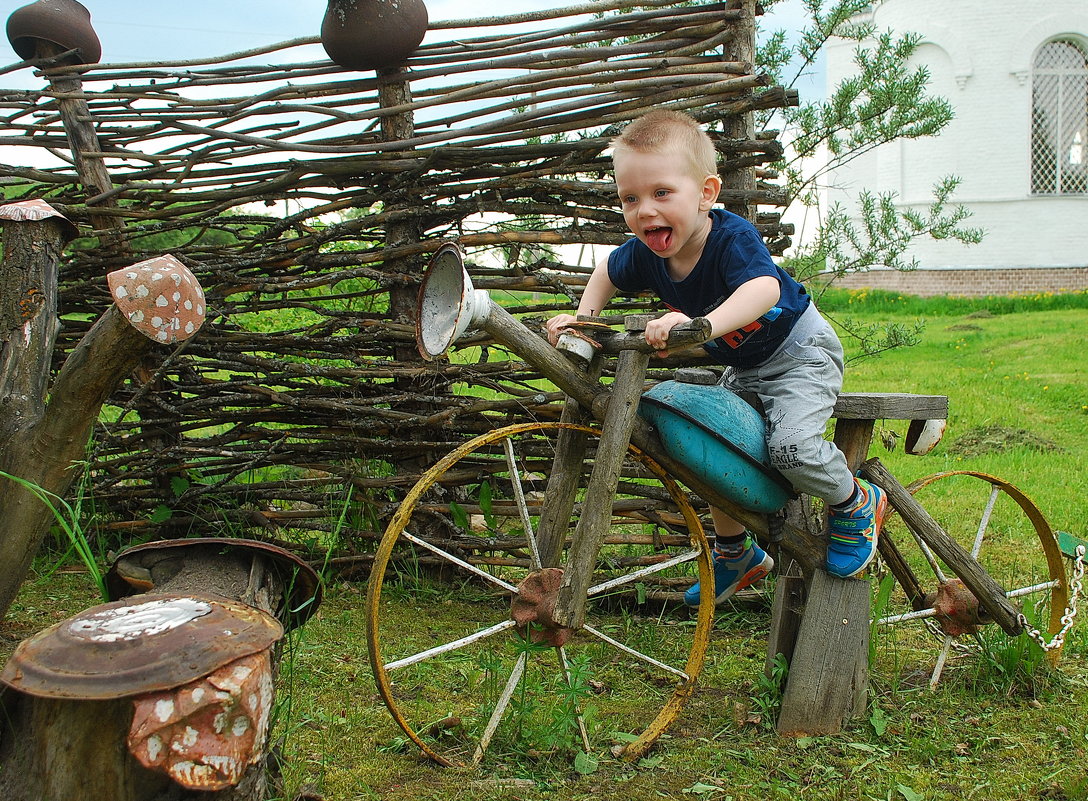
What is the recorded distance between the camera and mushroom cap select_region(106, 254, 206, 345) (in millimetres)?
1866

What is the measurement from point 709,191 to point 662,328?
45 centimetres

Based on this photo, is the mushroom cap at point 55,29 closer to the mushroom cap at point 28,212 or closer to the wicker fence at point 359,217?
the wicker fence at point 359,217

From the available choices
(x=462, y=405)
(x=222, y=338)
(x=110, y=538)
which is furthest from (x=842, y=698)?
(x=110, y=538)

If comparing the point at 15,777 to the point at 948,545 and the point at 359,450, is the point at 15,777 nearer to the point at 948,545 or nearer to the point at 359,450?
the point at 359,450

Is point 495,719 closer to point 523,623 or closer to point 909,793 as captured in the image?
point 523,623

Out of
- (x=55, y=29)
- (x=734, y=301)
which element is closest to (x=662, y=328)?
(x=734, y=301)

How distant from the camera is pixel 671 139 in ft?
7.00

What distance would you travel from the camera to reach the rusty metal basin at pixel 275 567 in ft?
6.66

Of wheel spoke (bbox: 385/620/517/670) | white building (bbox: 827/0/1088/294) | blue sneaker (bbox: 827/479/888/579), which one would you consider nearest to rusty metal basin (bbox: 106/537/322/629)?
wheel spoke (bbox: 385/620/517/670)

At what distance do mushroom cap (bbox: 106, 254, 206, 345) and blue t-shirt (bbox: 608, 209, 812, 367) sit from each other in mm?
1107

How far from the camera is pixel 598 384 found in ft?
7.65

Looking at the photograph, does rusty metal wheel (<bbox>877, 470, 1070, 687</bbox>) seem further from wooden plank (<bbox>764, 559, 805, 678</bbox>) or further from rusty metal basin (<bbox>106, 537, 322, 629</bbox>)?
rusty metal basin (<bbox>106, 537, 322, 629</bbox>)

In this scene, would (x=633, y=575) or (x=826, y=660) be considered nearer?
(x=633, y=575)

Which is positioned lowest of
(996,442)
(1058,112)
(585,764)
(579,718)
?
(996,442)
